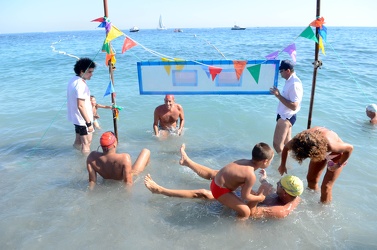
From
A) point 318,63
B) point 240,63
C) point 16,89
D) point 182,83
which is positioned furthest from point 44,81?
point 318,63

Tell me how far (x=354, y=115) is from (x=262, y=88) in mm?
4573

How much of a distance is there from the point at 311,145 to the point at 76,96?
379 centimetres

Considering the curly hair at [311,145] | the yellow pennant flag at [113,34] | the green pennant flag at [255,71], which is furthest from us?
the green pennant flag at [255,71]

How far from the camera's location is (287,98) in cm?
477

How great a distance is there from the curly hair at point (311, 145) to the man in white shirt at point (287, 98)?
1379mm

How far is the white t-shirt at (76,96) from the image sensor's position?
475 cm

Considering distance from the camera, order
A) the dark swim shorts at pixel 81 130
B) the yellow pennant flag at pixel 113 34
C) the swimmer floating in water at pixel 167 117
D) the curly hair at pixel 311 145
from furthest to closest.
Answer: the swimmer floating in water at pixel 167 117 < the dark swim shorts at pixel 81 130 < the yellow pennant flag at pixel 113 34 < the curly hair at pixel 311 145

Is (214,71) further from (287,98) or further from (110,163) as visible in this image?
(110,163)

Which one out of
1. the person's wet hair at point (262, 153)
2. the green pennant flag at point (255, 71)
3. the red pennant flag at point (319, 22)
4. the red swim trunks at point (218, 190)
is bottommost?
the red swim trunks at point (218, 190)

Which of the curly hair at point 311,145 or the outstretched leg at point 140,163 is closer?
the curly hair at point 311,145

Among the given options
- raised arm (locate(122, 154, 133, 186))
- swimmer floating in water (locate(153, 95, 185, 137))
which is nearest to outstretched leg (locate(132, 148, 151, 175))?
raised arm (locate(122, 154, 133, 186))

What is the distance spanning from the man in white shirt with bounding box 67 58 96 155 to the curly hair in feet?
11.6

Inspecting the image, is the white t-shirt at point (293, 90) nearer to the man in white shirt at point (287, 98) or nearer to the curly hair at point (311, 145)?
the man in white shirt at point (287, 98)

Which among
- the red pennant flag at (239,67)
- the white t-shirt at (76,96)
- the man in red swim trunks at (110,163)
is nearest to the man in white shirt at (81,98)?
the white t-shirt at (76,96)
